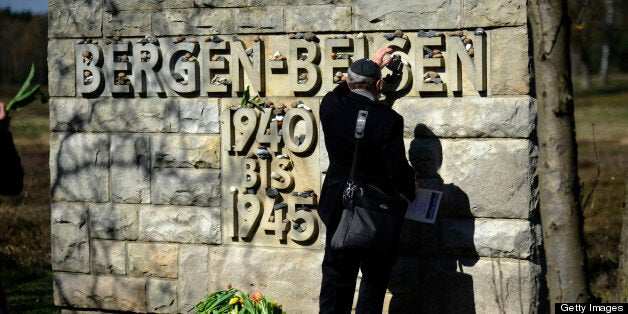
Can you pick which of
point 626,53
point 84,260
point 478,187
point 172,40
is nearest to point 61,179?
point 84,260

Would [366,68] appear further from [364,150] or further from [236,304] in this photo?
[236,304]

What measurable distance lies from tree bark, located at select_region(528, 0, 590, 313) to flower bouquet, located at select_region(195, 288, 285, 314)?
266cm

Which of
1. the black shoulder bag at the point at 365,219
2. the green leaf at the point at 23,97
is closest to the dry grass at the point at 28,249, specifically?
the green leaf at the point at 23,97

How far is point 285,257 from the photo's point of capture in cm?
665

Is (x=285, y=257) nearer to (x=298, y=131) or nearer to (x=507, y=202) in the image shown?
(x=298, y=131)

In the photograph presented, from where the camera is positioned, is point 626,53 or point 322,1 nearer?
point 322,1

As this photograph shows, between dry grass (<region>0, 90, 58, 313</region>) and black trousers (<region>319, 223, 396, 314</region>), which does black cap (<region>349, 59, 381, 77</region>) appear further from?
dry grass (<region>0, 90, 58, 313</region>)

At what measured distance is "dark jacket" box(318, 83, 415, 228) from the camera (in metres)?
5.60

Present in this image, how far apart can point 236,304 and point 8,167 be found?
2021 millimetres

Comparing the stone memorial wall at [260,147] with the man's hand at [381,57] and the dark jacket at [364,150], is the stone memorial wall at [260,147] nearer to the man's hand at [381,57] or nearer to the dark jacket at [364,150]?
the man's hand at [381,57]

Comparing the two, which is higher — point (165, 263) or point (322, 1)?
point (322, 1)

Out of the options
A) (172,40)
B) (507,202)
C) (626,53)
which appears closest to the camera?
(507,202)

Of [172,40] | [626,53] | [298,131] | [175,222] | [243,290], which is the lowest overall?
[243,290]

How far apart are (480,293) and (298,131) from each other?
1.62m
